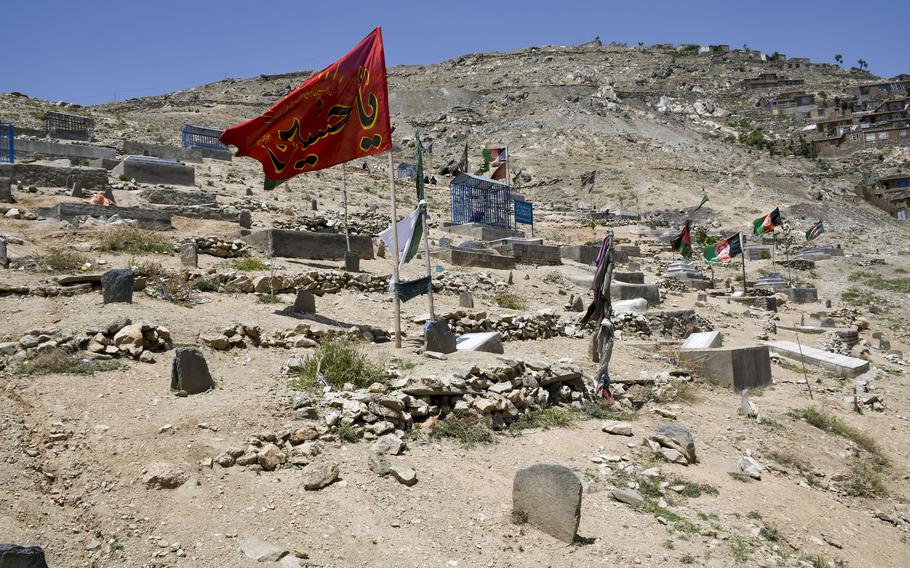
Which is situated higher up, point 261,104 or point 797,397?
point 261,104

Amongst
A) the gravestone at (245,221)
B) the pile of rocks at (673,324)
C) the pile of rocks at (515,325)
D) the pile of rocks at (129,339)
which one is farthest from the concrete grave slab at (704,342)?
the gravestone at (245,221)

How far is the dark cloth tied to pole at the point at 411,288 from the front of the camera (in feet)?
29.2

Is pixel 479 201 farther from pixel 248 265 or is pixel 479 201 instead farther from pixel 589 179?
pixel 589 179

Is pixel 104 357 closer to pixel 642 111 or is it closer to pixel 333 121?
pixel 333 121

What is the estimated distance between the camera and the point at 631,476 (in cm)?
634

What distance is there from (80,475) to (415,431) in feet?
9.41

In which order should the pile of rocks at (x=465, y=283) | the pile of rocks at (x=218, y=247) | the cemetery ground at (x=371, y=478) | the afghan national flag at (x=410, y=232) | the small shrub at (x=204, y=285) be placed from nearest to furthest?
the cemetery ground at (x=371, y=478), the afghan national flag at (x=410, y=232), the small shrub at (x=204, y=285), the pile of rocks at (x=218, y=247), the pile of rocks at (x=465, y=283)

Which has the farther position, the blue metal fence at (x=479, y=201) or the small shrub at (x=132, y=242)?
the blue metal fence at (x=479, y=201)

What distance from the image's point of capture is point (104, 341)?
7.14m

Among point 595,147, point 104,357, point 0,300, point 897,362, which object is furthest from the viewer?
point 595,147

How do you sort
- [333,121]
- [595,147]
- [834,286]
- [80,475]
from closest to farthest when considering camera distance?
[80,475] → [333,121] → [834,286] → [595,147]

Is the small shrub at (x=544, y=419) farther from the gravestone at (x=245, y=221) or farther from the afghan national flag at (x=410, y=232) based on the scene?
the gravestone at (x=245, y=221)

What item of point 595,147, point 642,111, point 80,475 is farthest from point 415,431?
point 642,111

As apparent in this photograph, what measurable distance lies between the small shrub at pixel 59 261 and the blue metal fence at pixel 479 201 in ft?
54.6
